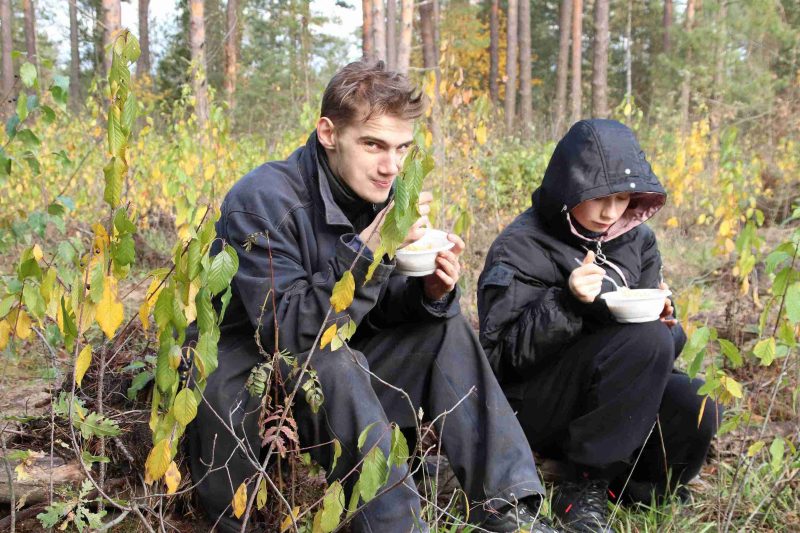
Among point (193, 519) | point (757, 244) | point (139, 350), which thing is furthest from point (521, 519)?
point (139, 350)

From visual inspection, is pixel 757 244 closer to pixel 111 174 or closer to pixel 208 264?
pixel 208 264

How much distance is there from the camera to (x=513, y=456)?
1899mm

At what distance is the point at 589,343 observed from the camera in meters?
2.24

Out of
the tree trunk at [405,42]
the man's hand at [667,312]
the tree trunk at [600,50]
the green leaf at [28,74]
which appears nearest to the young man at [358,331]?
the green leaf at [28,74]

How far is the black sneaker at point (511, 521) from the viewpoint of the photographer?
→ 1.84 m

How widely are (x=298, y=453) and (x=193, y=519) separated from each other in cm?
44

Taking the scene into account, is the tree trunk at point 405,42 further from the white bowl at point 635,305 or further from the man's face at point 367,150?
the white bowl at point 635,305

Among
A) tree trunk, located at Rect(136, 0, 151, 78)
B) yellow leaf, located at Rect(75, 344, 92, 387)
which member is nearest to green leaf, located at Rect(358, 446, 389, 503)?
yellow leaf, located at Rect(75, 344, 92, 387)

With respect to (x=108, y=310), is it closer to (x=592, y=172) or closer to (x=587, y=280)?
(x=587, y=280)

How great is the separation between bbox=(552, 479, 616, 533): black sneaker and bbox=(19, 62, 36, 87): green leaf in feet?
6.16

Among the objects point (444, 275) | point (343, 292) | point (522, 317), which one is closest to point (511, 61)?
point (522, 317)

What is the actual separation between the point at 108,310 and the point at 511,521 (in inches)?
43.8

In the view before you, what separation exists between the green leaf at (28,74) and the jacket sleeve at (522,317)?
1387 millimetres

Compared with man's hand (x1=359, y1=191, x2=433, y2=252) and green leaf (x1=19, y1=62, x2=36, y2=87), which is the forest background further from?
man's hand (x1=359, y1=191, x2=433, y2=252)
